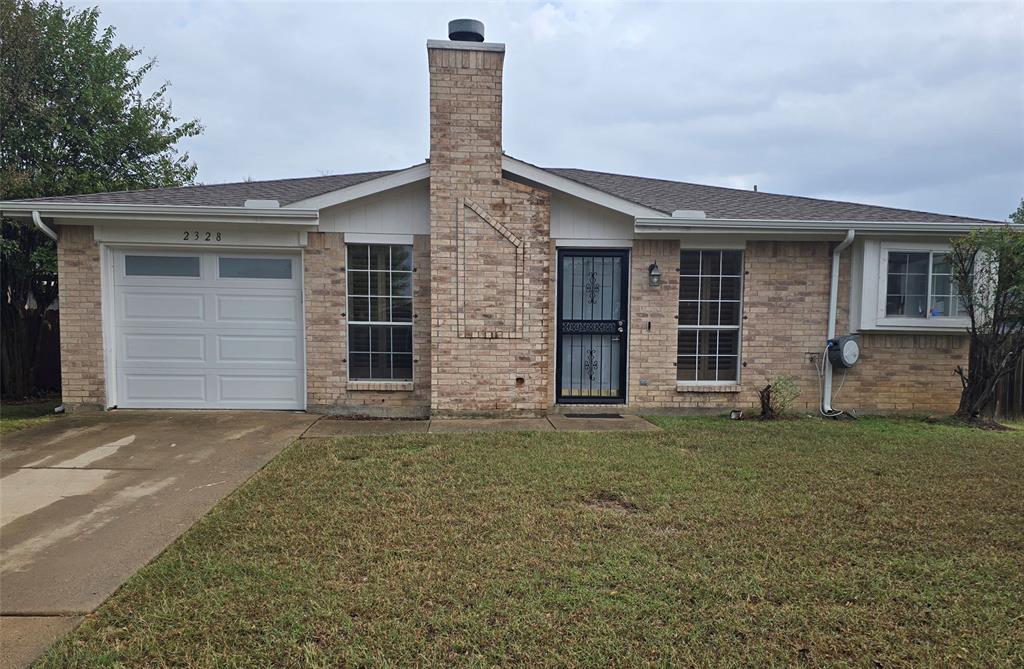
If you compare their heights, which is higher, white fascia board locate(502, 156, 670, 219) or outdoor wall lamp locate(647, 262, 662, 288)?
white fascia board locate(502, 156, 670, 219)

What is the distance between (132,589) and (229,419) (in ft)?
15.6

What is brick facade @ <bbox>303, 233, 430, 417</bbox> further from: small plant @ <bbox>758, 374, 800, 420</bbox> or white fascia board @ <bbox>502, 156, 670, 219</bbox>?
small plant @ <bbox>758, 374, 800, 420</bbox>

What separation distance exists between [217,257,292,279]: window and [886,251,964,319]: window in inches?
345

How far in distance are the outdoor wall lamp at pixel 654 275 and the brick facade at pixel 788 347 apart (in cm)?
8

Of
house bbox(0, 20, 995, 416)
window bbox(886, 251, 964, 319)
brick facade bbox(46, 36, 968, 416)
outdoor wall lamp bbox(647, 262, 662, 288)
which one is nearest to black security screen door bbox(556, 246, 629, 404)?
house bbox(0, 20, 995, 416)

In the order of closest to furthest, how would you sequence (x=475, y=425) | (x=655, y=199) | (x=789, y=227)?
1. (x=475, y=425)
2. (x=789, y=227)
3. (x=655, y=199)

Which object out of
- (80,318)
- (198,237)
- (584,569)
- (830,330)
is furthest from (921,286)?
(80,318)

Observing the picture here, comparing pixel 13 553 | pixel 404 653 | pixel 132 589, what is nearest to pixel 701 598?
pixel 404 653

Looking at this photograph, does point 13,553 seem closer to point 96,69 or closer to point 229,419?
point 229,419

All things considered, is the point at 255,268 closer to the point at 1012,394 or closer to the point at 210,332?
the point at 210,332

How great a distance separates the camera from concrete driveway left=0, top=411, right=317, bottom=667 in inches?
117

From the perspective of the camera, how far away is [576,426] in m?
7.29

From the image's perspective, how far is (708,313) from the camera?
8.40m

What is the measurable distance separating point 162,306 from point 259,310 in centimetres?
135
